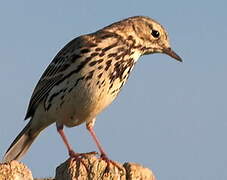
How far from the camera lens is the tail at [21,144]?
→ 12.3 m

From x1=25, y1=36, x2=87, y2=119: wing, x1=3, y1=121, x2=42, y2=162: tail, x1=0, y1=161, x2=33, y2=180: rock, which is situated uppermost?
x1=25, y1=36, x2=87, y2=119: wing

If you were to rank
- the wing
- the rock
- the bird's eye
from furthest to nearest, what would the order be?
the bird's eye < the wing < the rock

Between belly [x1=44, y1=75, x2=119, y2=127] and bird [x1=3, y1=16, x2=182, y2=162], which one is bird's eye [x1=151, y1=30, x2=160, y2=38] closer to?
bird [x1=3, y1=16, x2=182, y2=162]

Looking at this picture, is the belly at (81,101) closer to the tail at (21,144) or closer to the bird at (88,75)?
the bird at (88,75)

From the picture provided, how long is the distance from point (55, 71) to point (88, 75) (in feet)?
3.95

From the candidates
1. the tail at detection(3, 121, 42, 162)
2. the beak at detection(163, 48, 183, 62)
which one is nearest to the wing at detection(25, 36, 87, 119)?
the tail at detection(3, 121, 42, 162)

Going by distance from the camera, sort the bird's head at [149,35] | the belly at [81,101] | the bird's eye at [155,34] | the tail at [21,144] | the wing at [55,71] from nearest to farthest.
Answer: the belly at [81,101] < the wing at [55,71] < the bird's head at [149,35] < the bird's eye at [155,34] < the tail at [21,144]

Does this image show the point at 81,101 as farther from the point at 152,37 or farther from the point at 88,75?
the point at 152,37

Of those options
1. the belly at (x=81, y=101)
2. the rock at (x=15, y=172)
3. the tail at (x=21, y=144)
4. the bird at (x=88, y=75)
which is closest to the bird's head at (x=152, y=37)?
the bird at (x=88, y=75)

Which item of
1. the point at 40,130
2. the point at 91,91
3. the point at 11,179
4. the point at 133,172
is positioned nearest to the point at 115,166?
the point at 133,172

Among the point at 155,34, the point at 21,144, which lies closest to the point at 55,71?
the point at 21,144

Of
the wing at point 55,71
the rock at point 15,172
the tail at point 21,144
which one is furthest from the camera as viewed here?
the tail at point 21,144

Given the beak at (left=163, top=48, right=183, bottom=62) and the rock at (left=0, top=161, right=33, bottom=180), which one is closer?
the rock at (left=0, top=161, right=33, bottom=180)

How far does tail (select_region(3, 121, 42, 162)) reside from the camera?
12.3 meters
